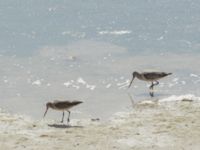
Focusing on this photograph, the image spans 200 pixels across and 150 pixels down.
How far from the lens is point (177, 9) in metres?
28.7

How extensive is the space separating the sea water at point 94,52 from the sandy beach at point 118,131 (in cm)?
75

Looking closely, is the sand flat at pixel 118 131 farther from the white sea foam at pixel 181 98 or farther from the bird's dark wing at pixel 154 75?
the bird's dark wing at pixel 154 75

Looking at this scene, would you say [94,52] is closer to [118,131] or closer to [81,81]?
[81,81]

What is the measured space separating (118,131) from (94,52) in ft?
24.4

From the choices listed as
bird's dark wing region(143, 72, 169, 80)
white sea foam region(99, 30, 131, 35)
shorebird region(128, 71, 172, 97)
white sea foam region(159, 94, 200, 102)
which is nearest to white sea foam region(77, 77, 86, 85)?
shorebird region(128, 71, 172, 97)

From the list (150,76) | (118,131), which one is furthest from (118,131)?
(150,76)

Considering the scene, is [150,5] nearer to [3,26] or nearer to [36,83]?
[3,26]

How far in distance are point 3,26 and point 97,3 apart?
5.23 meters

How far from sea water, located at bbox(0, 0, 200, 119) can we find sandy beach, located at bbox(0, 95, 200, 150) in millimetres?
751

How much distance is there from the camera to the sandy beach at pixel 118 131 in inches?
564

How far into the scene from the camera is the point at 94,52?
22.5m

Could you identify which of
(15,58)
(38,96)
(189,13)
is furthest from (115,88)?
(189,13)

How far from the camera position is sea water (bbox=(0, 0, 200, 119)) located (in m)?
18.6

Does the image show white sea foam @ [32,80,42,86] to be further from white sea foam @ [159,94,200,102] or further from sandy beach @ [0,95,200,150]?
white sea foam @ [159,94,200,102]
